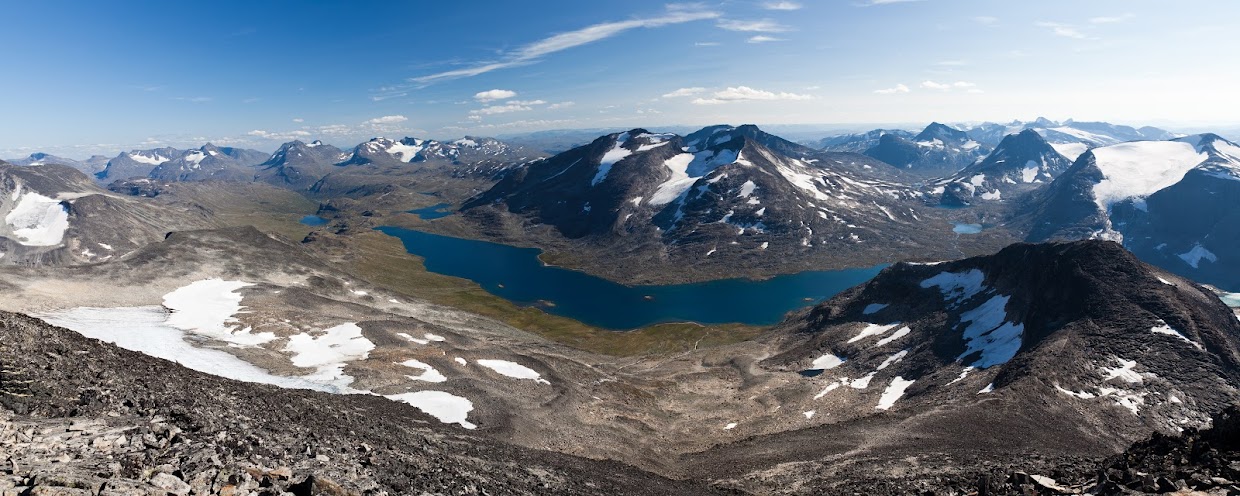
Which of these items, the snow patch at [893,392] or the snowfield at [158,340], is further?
the snow patch at [893,392]

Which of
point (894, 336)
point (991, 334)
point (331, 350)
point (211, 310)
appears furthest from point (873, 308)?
point (211, 310)

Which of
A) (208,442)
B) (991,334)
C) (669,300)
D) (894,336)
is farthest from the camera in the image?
(669,300)

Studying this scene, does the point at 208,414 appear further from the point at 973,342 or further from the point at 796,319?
the point at 796,319

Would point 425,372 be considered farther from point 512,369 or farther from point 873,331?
point 873,331

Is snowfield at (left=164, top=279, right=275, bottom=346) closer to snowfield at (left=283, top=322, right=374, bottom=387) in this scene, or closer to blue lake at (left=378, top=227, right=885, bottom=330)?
snowfield at (left=283, top=322, right=374, bottom=387)

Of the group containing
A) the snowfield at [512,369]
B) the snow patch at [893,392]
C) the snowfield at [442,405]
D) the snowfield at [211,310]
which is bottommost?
the snow patch at [893,392]

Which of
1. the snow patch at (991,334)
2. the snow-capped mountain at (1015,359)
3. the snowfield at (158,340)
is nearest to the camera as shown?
the snow-capped mountain at (1015,359)

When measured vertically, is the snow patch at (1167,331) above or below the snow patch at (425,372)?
above

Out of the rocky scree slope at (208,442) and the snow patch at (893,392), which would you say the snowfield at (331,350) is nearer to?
the rocky scree slope at (208,442)

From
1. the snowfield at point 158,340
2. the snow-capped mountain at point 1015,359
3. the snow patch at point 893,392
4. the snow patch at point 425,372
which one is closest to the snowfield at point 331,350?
the snowfield at point 158,340

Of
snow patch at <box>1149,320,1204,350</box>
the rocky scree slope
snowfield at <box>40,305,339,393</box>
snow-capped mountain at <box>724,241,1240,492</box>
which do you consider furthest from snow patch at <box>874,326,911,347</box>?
snowfield at <box>40,305,339,393</box>

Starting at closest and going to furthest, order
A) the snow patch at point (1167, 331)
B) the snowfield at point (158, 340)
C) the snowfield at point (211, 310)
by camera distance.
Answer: the snowfield at point (158, 340) < the snow patch at point (1167, 331) < the snowfield at point (211, 310)
